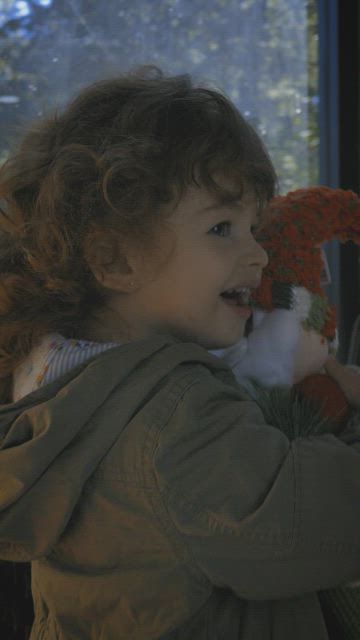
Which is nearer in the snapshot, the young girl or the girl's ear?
the young girl

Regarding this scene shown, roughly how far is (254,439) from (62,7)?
3.99ft

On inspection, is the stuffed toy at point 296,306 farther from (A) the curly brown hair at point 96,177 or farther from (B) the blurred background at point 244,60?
(B) the blurred background at point 244,60

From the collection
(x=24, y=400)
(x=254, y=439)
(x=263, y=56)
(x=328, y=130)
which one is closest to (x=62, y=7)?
(x=263, y=56)

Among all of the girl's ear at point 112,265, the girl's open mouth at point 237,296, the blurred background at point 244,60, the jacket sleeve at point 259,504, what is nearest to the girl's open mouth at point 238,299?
the girl's open mouth at point 237,296

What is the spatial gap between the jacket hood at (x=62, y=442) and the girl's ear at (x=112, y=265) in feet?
0.43

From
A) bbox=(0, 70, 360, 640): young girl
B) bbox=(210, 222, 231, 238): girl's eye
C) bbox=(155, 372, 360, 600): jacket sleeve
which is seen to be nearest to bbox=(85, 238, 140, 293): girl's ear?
bbox=(0, 70, 360, 640): young girl

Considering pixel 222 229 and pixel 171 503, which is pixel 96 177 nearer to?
pixel 222 229

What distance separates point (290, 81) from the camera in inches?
70.4

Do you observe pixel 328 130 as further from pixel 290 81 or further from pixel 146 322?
→ pixel 146 322

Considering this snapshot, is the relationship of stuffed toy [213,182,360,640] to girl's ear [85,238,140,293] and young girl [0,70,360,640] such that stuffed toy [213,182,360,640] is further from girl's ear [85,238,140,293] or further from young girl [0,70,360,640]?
girl's ear [85,238,140,293]

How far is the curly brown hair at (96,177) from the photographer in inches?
35.6

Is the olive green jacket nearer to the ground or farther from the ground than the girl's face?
nearer to the ground

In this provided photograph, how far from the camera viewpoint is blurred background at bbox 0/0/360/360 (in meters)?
1.64

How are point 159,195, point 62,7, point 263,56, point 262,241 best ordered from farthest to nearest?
1. point 263,56
2. point 62,7
3. point 262,241
4. point 159,195
